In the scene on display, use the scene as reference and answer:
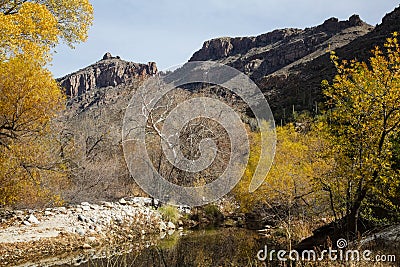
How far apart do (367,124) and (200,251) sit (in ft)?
18.7

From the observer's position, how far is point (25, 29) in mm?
7375

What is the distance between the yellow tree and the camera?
7508mm

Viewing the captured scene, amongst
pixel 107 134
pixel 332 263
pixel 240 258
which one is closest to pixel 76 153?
pixel 107 134

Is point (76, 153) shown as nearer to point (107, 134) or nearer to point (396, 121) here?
point (107, 134)

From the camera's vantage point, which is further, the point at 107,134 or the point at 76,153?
the point at 107,134

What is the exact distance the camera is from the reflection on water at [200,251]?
909cm

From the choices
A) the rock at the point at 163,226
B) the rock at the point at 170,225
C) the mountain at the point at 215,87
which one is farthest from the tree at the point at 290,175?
the mountain at the point at 215,87

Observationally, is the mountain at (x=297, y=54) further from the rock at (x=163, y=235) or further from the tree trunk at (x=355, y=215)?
the rock at (x=163, y=235)

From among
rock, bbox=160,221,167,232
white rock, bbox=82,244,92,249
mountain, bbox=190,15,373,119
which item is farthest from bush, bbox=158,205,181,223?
mountain, bbox=190,15,373,119

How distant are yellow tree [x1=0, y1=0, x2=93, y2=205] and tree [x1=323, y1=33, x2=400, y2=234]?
6.08 metres

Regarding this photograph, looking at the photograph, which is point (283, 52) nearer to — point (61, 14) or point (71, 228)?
point (71, 228)

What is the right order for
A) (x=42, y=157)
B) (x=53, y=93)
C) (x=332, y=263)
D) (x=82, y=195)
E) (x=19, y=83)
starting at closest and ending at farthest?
1. (x=332, y=263)
2. (x=19, y=83)
3. (x=53, y=93)
4. (x=42, y=157)
5. (x=82, y=195)

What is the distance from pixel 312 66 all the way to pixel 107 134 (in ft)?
170

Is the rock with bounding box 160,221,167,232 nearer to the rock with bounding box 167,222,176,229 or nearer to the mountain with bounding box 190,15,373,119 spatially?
the rock with bounding box 167,222,176,229
